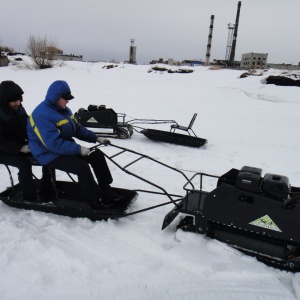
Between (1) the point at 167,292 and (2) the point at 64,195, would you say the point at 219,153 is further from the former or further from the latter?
(1) the point at 167,292

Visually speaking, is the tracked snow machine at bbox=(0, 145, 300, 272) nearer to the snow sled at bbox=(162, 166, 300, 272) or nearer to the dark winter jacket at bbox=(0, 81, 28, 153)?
the snow sled at bbox=(162, 166, 300, 272)

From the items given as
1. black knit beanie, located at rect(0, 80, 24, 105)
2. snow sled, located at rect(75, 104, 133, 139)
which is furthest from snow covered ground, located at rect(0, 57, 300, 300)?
snow sled, located at rect(75, 104, 133, 139)

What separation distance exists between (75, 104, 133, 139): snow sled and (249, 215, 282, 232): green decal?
4.74m

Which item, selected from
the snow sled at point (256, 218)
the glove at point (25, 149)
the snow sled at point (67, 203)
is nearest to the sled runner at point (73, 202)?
the snow sled at point (67, 203)

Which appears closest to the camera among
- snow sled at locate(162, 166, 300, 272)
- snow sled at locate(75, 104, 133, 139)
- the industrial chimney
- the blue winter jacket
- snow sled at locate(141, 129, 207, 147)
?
snow sled at locate(162, 166, 300, 272)

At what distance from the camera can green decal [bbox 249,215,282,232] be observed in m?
2.60

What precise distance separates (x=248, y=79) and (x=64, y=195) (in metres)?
13.9

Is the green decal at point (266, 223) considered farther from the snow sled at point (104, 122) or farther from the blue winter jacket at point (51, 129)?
the snow sled at point (104, 122)

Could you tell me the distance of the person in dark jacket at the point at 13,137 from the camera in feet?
10.6

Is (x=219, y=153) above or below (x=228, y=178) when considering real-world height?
below

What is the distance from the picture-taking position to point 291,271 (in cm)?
256

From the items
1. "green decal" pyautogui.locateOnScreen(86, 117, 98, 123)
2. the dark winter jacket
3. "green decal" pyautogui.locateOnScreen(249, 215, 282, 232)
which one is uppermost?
the dark winter jacket

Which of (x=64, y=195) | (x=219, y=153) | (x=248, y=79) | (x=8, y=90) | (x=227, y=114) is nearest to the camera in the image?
(x=8, y=90)

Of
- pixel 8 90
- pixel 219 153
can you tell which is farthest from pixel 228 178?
pixel 219 153
